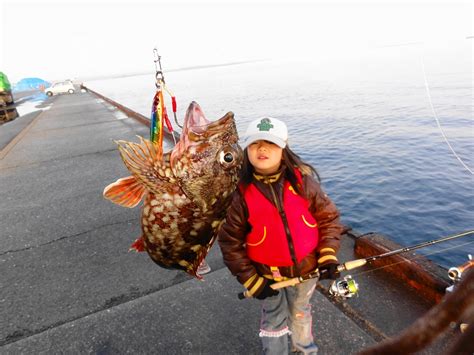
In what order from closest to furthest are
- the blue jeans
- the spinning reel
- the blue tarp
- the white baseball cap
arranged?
the white baseball cap < the blue jeans < the spinning reel < the blue tarp

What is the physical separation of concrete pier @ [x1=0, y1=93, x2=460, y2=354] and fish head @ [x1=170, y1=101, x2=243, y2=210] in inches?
60.8

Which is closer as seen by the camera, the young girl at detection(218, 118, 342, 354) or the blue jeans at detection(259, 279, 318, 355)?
the young girl at detection(218, 118, 342, 354)

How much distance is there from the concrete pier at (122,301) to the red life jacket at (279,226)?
1.10 m

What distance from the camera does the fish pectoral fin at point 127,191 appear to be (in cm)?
240

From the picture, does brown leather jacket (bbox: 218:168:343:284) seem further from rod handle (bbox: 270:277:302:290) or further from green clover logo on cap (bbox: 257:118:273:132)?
green clover logo on cap (bbox: 257:118:273:132)

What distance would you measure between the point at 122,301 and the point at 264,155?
2.56 m

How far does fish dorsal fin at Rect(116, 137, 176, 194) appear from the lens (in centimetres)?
224

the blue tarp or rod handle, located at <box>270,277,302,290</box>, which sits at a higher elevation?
the blue tarp

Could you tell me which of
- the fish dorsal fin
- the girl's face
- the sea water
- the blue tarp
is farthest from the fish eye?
Result: the blue tarp

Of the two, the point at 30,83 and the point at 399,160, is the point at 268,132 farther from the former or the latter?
the point at 30,83

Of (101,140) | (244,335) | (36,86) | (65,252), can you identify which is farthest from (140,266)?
(36,86)

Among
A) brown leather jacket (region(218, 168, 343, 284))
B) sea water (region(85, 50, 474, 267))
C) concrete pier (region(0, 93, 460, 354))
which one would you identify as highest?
brown leather jacket (region(218, 168, 343, 284))

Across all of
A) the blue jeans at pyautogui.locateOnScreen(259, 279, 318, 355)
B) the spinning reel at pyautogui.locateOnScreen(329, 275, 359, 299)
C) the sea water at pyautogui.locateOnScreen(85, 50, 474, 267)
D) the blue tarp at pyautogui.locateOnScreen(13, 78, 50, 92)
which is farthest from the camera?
the blue tarp at pyautogui.locateOnScreen(13, 78, 50, 92)

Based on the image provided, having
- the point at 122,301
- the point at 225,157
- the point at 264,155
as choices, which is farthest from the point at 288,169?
the point at 122,301
